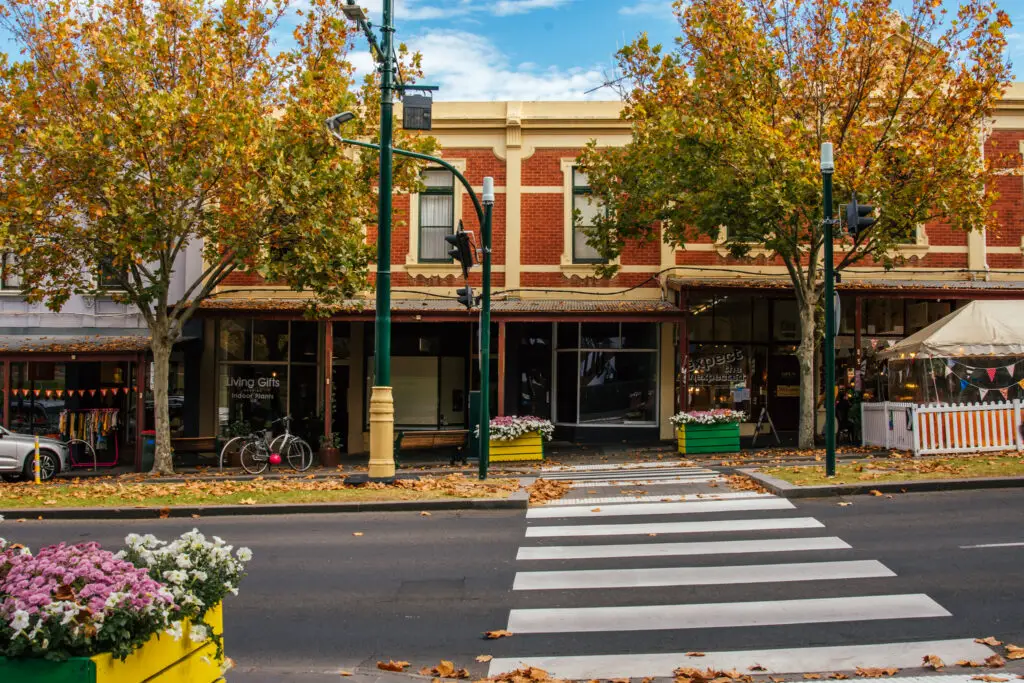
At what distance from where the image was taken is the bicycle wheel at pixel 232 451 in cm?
1952

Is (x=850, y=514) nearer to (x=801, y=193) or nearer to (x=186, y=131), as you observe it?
(x=801, y=193)

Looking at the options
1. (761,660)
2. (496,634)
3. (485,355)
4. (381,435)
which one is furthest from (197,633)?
(485,355)

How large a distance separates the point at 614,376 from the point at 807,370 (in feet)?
17.3

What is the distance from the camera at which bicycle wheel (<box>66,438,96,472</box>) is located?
2089cm

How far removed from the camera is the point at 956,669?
602 cm

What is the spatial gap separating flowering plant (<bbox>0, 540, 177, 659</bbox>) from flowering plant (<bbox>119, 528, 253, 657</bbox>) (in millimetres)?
143

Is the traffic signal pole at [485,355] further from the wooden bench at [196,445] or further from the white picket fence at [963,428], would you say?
the wooden bench at [196,445]

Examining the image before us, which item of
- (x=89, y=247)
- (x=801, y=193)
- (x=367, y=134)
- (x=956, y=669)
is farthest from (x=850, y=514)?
(x=89, y=247)

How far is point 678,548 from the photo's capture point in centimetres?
956

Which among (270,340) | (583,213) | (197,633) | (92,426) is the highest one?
(583,213)

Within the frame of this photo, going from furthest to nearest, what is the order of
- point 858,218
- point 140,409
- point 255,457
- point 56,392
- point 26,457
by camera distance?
point 56,392 < point 140,409 < point 26,457 < point 255,457 < point 858,218

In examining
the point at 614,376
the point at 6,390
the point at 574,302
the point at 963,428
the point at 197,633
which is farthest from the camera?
the point at 614,376

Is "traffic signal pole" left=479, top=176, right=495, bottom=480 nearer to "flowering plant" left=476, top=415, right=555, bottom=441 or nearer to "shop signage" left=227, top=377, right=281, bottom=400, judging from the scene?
"flowering plant" left=476, top=415, right=555, bottom=441

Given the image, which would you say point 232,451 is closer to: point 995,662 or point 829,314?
point 829,314
